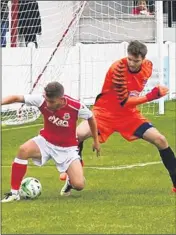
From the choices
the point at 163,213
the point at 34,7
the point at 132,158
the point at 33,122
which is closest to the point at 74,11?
the point at 33,122

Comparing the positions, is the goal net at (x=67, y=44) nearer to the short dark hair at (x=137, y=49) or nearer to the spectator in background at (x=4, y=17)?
the spectator in background at (x=4, y=17)

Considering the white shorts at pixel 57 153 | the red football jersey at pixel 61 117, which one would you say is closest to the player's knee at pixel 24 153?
the white shorts at pixel 57 153

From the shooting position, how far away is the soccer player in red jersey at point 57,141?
935 centimetres

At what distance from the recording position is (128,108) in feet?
33.1

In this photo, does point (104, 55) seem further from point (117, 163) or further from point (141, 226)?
point (141, 226)

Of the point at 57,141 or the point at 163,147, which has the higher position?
the point at 57,141

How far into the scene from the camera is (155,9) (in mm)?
20438

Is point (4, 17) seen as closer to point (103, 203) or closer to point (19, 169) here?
point (19, 169)

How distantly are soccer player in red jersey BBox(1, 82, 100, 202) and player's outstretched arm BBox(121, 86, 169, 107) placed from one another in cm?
63

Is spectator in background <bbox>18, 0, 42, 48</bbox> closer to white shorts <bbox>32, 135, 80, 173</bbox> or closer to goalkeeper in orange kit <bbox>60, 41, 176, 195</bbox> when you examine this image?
goalkeeper in orange kit <bbox>60, 41, 176, 195</bbox>

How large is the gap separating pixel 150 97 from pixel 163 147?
0.62m

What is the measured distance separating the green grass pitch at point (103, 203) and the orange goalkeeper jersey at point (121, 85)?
988 millimetres

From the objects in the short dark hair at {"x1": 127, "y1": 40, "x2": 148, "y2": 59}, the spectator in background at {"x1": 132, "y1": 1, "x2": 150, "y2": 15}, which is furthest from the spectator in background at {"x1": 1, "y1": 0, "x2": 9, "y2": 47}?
the short dark hair at {"x1": 127, "y1": 40, "x2": 148, "y2": 59}

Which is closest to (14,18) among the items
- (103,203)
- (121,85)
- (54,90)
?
(121,85)
